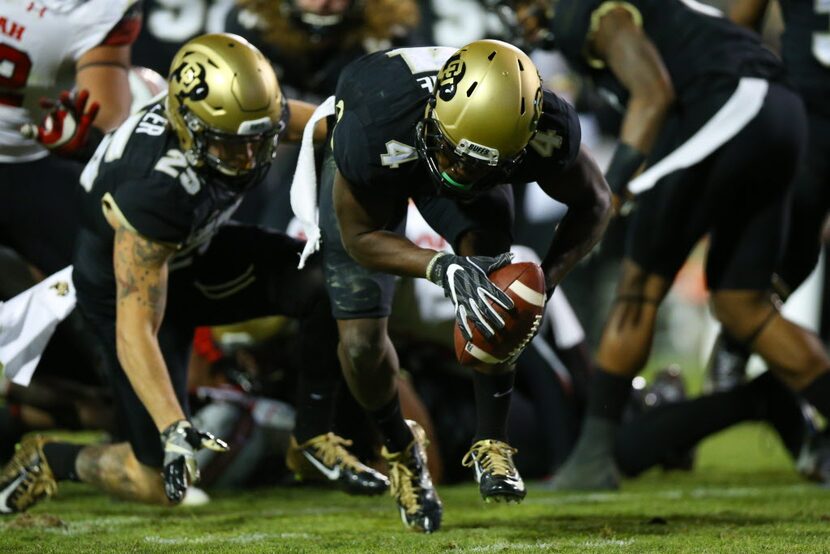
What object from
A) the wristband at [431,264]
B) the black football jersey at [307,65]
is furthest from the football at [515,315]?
the black football jersey at [307,65]

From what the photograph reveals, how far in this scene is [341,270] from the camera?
12.1 ft

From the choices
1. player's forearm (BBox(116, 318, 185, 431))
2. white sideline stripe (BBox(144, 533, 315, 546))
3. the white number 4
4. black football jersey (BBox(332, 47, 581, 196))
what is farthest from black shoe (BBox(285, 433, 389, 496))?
the white number 4

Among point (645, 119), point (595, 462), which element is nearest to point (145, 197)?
point (645, 119)

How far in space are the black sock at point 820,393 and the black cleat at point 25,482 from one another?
2366 mm

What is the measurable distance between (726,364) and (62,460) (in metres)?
2.74

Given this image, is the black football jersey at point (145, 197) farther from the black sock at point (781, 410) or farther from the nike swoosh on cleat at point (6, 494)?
the black sock at point (781, 410)

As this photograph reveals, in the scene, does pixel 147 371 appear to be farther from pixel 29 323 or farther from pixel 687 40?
pixel 687 40

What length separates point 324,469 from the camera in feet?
12.8

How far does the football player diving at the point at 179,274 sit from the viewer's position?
3631 millimetres

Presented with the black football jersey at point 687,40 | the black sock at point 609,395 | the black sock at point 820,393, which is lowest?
the black sock at point 609,395

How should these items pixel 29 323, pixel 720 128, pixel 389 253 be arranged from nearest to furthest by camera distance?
pixel 389 253, pixel 29 323, pixel 720 128

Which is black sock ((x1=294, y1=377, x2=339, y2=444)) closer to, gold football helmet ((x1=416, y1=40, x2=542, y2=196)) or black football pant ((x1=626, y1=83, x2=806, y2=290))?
gold football helmet ((x1=416, y1=40, x2=542, y2=196))

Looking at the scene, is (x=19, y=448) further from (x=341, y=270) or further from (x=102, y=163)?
(x=341, y=270)

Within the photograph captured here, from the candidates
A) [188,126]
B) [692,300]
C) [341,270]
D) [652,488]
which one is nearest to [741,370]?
[652,488]
